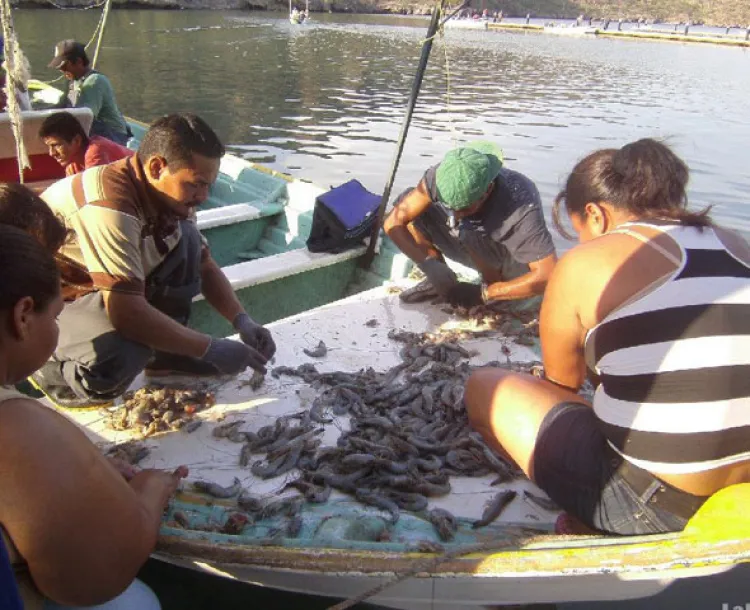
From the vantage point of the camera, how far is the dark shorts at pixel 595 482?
260 centimetres

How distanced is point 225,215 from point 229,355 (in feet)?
12.2

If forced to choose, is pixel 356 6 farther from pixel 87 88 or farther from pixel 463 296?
pixel 463 296

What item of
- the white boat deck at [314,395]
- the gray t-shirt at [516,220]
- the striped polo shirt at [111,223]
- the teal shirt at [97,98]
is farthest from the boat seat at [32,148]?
the gray t-shirt at [516,220]

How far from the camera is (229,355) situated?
12.4ft

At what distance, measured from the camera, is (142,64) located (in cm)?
2833

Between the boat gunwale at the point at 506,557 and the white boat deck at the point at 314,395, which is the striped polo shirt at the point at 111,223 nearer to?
the white boat deck at the point at 314,395

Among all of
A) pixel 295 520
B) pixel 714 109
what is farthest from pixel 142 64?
pixel 295 520

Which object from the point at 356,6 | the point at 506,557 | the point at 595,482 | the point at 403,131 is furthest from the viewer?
the point at 356,6

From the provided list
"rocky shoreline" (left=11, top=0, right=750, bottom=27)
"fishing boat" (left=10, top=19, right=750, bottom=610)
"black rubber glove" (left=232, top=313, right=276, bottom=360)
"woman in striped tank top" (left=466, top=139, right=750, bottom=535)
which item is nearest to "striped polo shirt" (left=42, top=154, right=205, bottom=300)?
"black rubber glove" (left=232, top=313, right=276, bottom=360)

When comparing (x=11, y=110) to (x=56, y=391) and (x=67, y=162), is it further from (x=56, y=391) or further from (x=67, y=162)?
(x=56, y=391)

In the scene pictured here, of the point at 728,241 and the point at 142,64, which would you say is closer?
the point at 728,241

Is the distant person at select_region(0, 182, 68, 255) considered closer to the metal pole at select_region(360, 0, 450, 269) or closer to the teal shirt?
the metal pole at select_region(360, 0, 450, 269)

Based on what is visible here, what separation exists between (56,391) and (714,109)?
26.9m

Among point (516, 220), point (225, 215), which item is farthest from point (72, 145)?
point (516, 220)
